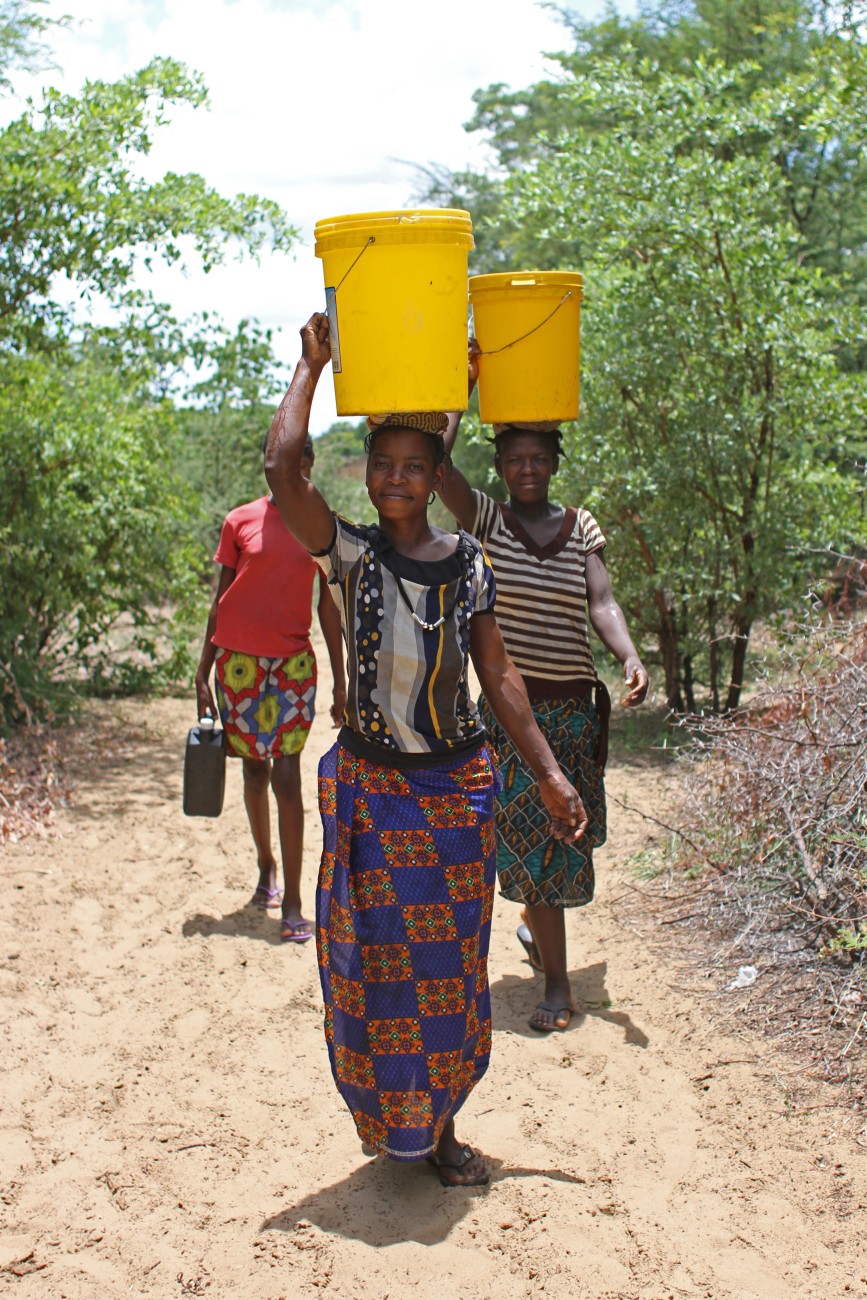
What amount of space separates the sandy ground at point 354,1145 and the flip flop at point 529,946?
67 mm

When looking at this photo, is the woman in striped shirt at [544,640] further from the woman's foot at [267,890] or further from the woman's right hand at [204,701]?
the woman's foot at [267,890]

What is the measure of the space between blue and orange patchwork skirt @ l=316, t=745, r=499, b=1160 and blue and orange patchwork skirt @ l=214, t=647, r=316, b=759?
1855 mm

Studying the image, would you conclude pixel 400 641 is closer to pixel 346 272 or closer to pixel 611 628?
pixel 346 272

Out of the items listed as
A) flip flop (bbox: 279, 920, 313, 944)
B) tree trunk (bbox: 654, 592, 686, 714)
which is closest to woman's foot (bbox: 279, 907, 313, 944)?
flip flop (bbox: 279, 920, 313, 944)

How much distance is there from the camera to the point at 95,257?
713cm

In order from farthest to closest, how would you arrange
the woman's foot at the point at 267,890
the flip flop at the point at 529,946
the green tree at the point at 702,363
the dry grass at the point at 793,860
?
the green tree at the point at 702,363 → the woman's foot at the point at 267,890 → the flip flop at the point at 529,946 → the dry grass at the point at 793,860

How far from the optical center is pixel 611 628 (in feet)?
13.0

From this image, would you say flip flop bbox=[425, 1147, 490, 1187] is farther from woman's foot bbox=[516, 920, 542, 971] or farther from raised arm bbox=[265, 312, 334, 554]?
raised arm bbox=[265, 312, 334, 554]

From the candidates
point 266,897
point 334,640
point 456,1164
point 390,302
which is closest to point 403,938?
point 456,1164

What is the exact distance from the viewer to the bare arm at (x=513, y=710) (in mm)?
3131

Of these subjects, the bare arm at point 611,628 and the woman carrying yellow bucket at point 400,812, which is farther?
the bare arm at point 611,628

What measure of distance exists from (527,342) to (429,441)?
83 centimetres

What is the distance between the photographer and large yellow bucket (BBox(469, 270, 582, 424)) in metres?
3.71

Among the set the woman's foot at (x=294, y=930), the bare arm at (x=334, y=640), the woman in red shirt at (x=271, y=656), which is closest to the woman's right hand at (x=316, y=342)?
the bare arm at (x=334, y=640)
